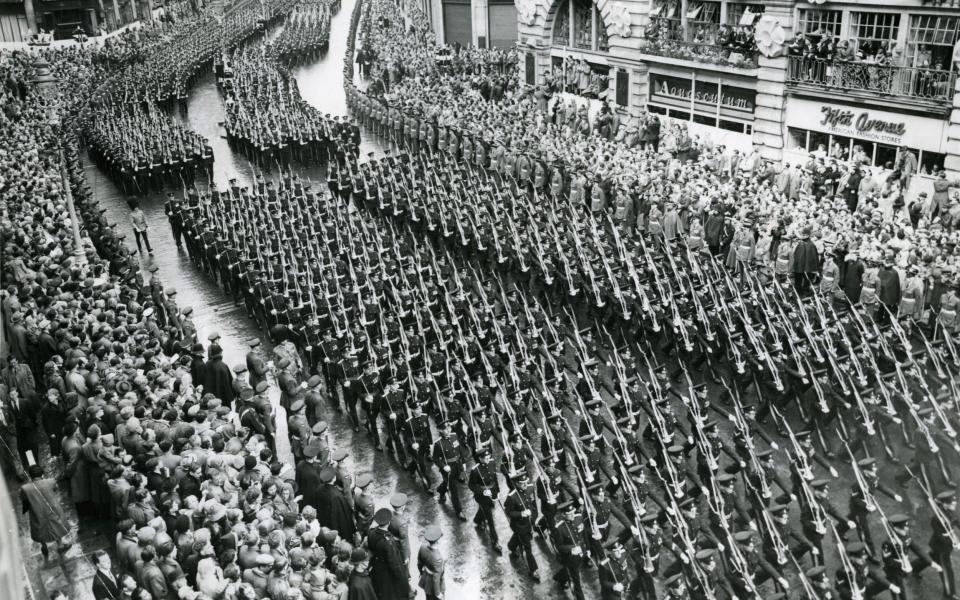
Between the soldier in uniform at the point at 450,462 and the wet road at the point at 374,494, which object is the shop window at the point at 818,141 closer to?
the wet road at the point at 374,494

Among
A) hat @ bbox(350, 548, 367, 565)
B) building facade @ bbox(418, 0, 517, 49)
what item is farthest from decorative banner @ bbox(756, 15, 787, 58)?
hat @ bbox(350, 548, 367, 565)

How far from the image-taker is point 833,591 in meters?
11.5

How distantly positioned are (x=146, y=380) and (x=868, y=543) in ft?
34.2

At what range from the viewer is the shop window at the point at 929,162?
2470 centimetres

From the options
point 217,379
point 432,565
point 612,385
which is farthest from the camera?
point 612,385

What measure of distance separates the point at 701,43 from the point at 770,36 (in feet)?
12.3

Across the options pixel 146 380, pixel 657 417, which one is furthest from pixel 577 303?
pixel 146 380

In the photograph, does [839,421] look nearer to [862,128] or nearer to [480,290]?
[480,290]

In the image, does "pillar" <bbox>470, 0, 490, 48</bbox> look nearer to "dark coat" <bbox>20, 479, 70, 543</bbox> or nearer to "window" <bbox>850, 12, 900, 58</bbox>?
"window" <bbox>850, 12, 900, 58</bbox>

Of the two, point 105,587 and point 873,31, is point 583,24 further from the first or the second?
point 105,587

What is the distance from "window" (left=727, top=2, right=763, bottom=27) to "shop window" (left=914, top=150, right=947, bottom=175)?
24.8 feet

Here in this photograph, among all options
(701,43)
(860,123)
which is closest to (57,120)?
(701,43)

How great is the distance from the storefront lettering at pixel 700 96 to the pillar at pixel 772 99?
1.01 metres

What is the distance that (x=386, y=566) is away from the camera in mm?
11523
